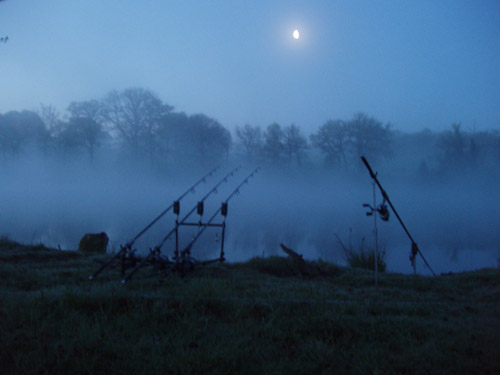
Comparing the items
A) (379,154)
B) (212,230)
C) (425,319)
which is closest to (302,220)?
(379,154)

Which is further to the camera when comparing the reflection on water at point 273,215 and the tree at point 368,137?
the tree at point 368,137

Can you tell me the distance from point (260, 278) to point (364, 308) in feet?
5.99

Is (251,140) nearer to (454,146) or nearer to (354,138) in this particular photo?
(354,138)

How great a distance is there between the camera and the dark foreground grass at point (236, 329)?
95.2 inches

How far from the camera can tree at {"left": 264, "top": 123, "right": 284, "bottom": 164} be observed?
1335 cm

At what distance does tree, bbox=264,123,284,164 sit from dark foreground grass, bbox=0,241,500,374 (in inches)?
365

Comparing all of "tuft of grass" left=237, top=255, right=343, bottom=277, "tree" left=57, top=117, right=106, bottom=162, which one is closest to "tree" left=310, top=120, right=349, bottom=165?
"tuft of grass" left=237, top=255, right=343, bottom=277

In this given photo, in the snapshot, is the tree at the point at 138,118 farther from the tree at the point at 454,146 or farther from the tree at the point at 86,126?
the tree at the point at 454,146

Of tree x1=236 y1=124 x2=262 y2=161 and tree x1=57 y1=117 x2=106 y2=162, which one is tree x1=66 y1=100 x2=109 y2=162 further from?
tree x1=236 y1=124 x2=262 y2=161

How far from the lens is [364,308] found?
3.46 metres

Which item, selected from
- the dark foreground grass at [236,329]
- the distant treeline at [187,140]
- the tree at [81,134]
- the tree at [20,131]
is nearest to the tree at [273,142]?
the distant treeline at [187,140]

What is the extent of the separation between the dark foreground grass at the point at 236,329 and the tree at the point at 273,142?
9.27m

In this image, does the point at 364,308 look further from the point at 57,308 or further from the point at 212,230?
the point at 212,230

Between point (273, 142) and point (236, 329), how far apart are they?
35.7 ft
